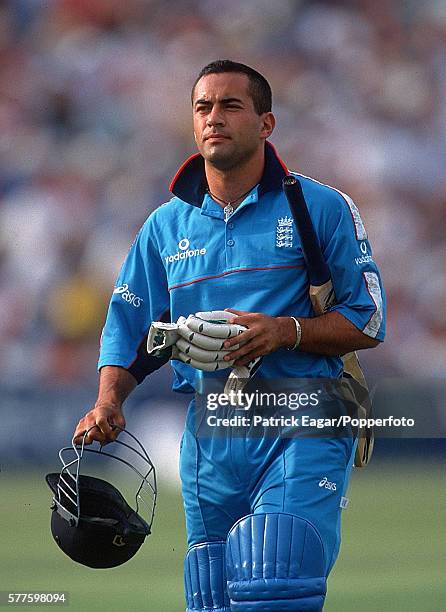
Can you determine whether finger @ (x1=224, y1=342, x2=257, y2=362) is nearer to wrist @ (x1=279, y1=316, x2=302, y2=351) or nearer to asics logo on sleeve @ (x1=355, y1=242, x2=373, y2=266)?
wrist @ (x1=279, y1=316, x2=302, y2=351)

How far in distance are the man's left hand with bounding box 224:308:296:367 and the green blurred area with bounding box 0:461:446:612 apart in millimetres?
2531

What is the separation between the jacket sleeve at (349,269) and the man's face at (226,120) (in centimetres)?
33

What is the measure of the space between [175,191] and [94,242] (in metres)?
7.60

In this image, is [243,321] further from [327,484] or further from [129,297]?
[129,297]

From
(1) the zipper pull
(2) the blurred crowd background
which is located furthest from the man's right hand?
(2) the blurred crowd background

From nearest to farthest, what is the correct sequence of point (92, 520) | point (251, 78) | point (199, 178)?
point (92, 520) < point (251, 78) < point (199, 178)

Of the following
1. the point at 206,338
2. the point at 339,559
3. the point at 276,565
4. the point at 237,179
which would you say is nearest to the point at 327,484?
the point at 276,565

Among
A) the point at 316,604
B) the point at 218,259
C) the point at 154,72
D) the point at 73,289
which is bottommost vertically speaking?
the point at 316,604

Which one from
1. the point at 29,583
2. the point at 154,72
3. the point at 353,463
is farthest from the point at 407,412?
the point at 353,463

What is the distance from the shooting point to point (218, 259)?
4.02 m

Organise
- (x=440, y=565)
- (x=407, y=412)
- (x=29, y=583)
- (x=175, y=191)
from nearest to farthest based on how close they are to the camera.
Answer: (x=175, y=191), (x=29, y=583), (x=440, y=565), (x=407, y=412)

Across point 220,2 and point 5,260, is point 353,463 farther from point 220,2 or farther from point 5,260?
point 220,2

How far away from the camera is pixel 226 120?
3971 millimetres

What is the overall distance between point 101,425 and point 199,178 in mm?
921
